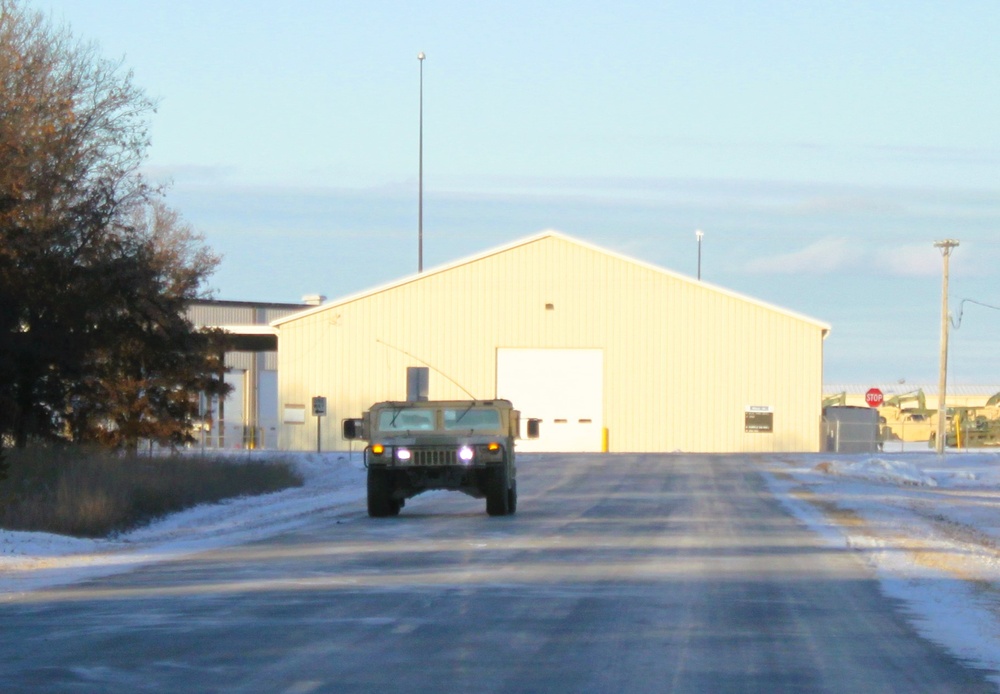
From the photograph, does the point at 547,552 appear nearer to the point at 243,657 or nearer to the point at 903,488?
the point at 243,657

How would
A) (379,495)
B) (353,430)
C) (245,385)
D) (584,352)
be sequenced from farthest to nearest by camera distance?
(245,385), (584,352), (379,495), (353,430)

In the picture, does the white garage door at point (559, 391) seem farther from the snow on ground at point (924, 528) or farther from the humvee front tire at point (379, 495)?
the humvee front tire at point (379, 495)

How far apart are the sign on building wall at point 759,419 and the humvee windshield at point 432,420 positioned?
34456 mm

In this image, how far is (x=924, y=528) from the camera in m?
19.7

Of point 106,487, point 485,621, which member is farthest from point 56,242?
point 485,621

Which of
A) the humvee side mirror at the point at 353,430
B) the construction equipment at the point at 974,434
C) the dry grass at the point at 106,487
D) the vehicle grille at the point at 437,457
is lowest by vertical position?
the construction equipment at the point at 974,434

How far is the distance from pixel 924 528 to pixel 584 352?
3502 centimetres

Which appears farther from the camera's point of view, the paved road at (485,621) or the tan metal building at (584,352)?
the tan metal building at (584,352)

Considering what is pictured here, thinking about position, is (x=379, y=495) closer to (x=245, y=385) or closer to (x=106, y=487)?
(x=106, y=487)

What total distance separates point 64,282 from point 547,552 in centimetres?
1557

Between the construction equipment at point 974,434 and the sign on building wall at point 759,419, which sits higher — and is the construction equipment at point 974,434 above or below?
below

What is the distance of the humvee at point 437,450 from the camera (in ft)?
65.9

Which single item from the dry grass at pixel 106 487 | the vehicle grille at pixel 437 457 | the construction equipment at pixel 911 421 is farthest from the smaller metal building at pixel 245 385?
the construction equipment at pixel 911 421

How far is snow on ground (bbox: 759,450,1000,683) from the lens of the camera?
1077 cm
